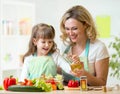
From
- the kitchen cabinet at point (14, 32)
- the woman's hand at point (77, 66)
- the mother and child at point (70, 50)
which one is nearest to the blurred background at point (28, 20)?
the kitchen cabinet at point (14, 32)

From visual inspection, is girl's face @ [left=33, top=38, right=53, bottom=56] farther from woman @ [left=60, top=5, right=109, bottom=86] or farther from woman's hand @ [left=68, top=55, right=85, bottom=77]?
woman's hand @ [left=68, top=55, right=85, bottom=77]

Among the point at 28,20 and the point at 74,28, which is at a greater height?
the point at 28,20

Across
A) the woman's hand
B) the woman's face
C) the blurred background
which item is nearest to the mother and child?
the woman's face

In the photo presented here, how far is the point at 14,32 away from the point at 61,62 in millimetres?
2084

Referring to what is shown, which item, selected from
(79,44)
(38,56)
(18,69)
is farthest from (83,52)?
(18,69)

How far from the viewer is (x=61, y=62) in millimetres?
2699

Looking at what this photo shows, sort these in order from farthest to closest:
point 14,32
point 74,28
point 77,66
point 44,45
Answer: point 14,32 → point 44,45 → point 74,28 → point 77,66

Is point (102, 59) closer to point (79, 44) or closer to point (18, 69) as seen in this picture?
point (79, 44)

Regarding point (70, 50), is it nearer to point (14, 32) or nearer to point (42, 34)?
point (42, 34)

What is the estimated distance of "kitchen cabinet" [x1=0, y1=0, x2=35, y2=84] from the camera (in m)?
4.47

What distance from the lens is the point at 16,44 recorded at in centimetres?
468

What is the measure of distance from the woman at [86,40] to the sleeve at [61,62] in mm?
115

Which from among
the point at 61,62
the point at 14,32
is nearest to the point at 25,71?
the point at 61,62

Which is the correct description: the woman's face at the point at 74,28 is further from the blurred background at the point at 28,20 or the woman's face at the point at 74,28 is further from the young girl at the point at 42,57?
the blurred background at the point at 28,20
